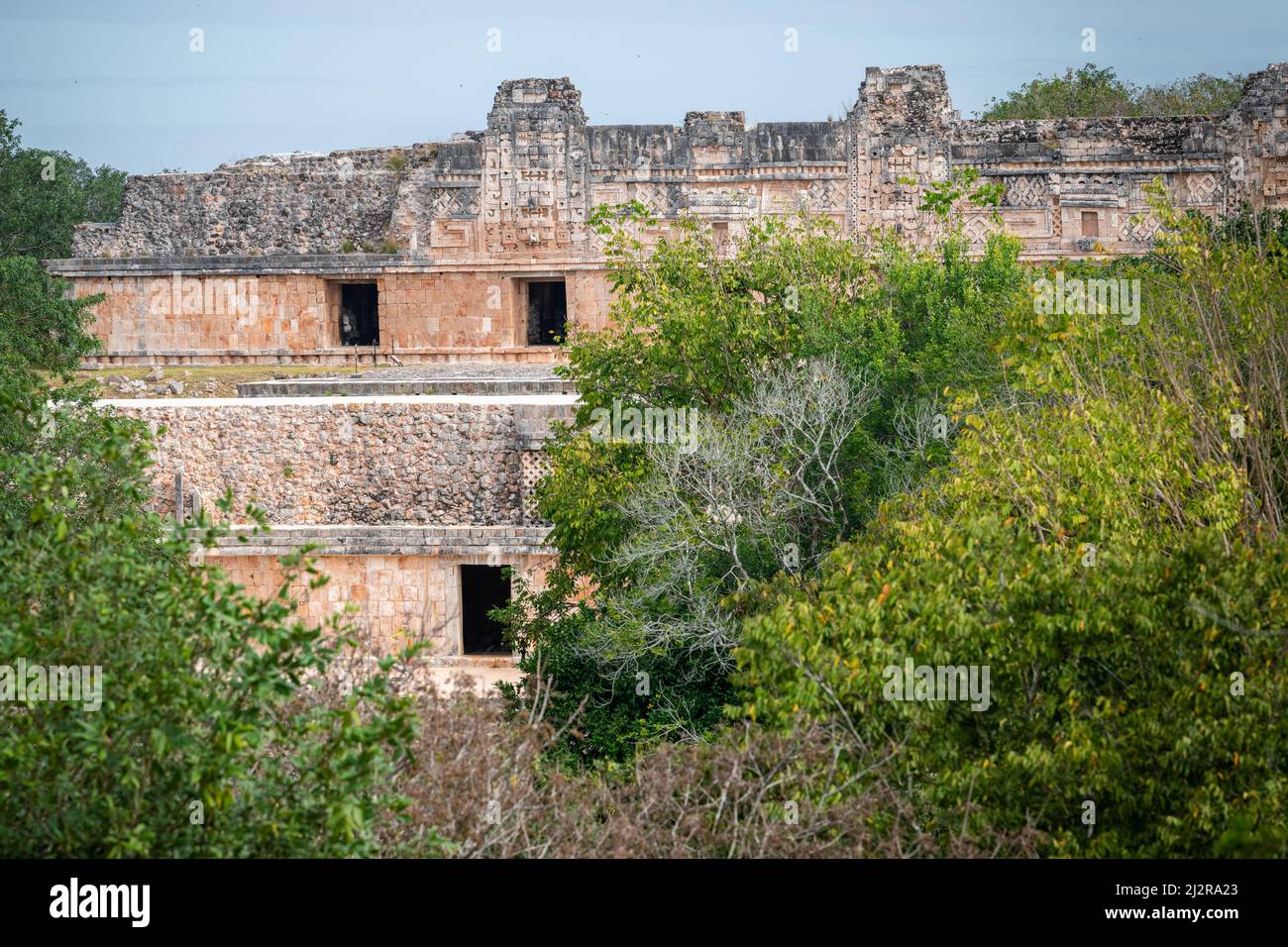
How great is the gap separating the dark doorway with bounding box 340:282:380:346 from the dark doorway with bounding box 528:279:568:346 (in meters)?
2.34

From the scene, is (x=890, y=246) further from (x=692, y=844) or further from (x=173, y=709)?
(x=173, y=709)

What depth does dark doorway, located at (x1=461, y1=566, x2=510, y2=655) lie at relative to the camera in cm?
1702

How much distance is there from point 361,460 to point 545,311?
7691mm

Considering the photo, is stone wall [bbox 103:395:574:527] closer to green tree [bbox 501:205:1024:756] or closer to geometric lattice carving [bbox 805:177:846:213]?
green tree [bbox 501:205:1024:756]

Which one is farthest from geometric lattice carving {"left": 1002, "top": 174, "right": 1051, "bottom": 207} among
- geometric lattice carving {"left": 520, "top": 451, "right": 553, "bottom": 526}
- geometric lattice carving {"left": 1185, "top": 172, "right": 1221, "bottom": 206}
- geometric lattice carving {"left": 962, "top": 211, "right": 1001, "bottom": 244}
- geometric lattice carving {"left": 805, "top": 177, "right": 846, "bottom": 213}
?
geometric lattice carving {"left": 520, "top": 451, "right": 553, "bottom": 526}

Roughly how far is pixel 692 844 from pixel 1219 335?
5.44 metres

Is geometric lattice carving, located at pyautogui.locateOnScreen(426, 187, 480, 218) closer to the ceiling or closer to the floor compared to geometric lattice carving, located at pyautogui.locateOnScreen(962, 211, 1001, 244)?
closer to the ceiling

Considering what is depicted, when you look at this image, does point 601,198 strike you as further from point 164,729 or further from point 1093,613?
point 164,729

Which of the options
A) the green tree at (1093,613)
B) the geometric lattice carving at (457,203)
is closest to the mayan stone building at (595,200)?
the geometric lattice carving at (457,203)

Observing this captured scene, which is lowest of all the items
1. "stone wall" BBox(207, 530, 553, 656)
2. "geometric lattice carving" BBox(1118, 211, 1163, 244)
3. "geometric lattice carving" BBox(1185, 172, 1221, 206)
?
"stone wall" BBox(207, 530, 553, 656)

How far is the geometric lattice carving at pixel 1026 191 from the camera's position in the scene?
71.3 ft

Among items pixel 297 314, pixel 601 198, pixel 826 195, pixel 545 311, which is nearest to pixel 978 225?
pixel 826 195

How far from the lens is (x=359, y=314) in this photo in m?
24.5
